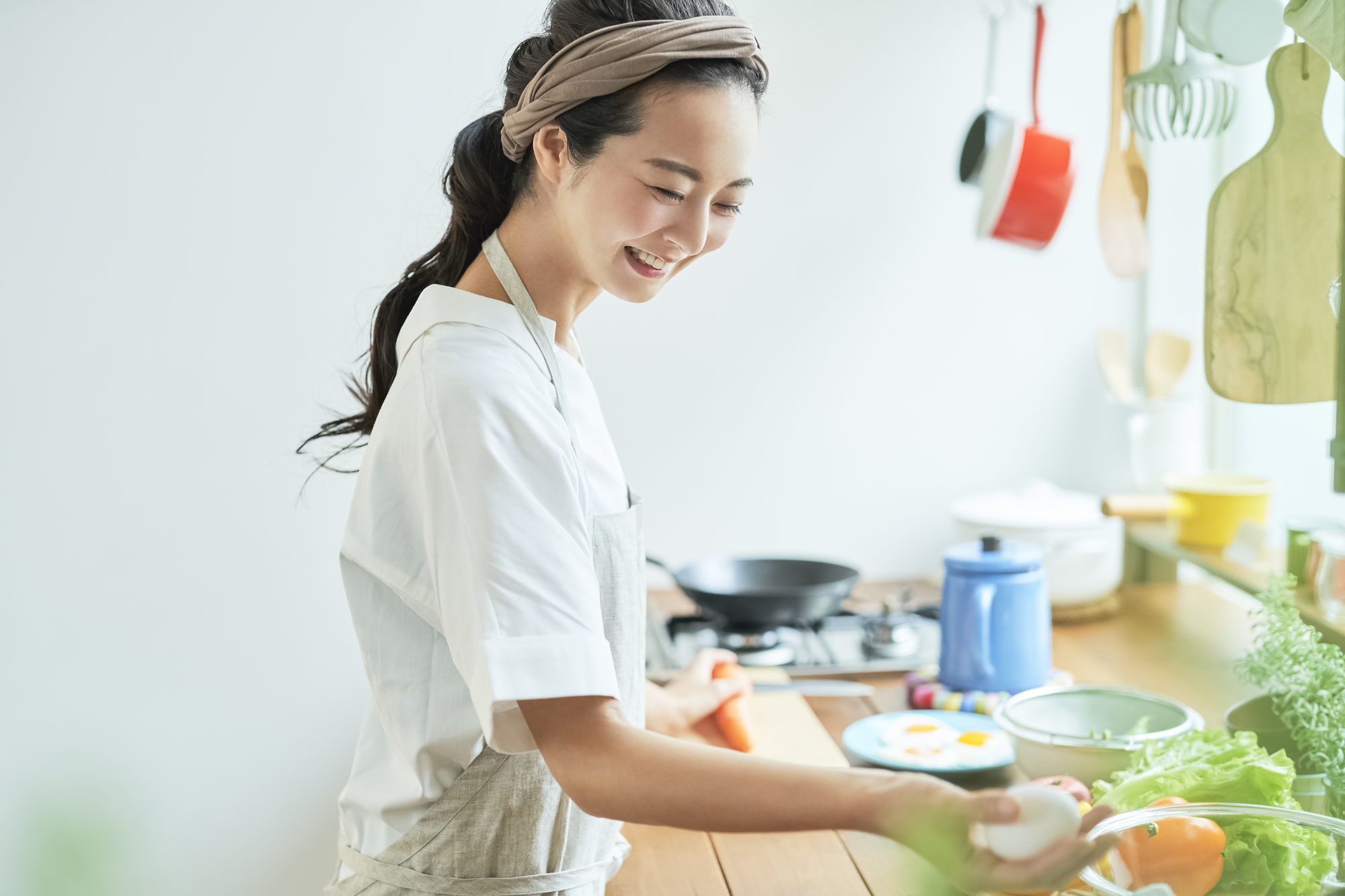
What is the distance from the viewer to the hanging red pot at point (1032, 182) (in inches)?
68.1

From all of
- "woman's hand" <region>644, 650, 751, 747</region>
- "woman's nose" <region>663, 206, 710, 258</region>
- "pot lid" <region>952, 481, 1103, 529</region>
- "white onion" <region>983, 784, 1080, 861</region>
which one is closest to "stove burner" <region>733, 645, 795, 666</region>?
"woman's hand" <region>644, 650, 751, 747</region>

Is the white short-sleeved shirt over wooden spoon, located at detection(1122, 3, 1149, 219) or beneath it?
beneath

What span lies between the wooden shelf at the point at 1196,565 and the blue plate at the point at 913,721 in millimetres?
400

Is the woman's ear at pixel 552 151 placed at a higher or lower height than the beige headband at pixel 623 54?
lower

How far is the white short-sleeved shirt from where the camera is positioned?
2.05ft

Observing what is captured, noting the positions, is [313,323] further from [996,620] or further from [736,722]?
[996,620]

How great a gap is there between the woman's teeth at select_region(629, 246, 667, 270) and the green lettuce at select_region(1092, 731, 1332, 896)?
58 centimetres

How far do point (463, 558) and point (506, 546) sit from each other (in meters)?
0.03

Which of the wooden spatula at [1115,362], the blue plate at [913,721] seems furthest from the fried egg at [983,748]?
the wooden spatula at [1115,362]

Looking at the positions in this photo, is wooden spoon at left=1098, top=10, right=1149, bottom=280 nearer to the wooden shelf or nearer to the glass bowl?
the wooden shelf

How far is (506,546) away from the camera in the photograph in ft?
2.06

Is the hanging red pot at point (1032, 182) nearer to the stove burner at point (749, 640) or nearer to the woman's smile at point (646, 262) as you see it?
the stove burner at point (749, 640)

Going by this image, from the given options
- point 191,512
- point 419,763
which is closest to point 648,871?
point 419,763

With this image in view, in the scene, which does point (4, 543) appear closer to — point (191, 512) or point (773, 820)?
point (191, 512)
